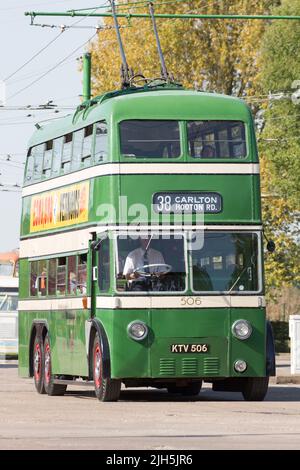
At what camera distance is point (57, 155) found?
2744cm

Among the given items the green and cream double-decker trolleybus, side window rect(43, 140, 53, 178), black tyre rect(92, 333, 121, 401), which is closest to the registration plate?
the green and cream double-decker trolleybus

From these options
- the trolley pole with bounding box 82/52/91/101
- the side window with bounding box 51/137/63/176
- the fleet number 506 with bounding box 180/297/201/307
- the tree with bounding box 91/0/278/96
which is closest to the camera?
the fleet number 506 with bounding box 180/297/201/307

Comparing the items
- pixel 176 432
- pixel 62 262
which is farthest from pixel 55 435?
pixel 62 262

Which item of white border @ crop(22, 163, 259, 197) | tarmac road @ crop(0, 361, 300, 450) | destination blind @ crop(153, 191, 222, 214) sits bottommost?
tarmac road @ crop(0, 361, 300, 450)

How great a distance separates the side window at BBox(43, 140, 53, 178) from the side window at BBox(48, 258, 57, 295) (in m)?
1.53

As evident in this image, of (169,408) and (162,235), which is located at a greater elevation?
(162,235)

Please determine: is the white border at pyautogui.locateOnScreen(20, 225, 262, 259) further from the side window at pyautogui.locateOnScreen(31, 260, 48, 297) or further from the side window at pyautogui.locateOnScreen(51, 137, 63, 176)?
the side window at pyautogui.locateOnScreen(51, 137, 63, 176)

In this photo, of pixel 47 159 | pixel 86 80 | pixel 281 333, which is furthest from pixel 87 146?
pixel 281 333

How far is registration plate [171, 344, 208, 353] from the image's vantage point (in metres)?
23.9

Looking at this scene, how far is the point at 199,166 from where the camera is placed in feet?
79.6

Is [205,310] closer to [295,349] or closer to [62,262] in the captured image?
[62,262]

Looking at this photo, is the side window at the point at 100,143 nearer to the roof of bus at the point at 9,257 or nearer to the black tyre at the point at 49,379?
the black tyre at the point at 49,379
